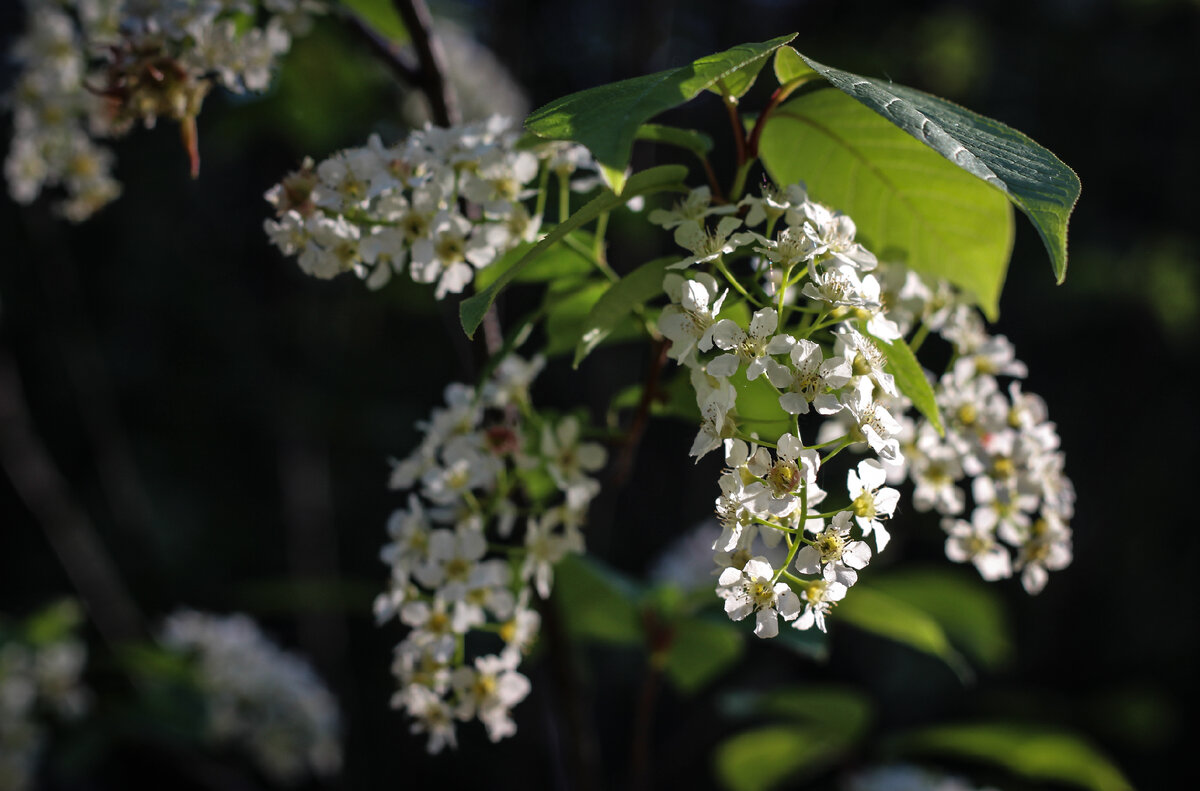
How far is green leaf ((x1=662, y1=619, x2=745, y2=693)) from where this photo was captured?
1.37 m

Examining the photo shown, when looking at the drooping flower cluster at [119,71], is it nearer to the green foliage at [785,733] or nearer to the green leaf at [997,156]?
the green leaf at [997,156]

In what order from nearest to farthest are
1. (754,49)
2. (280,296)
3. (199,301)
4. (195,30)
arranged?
(754,49), (195,30), (280,296), (199,301)

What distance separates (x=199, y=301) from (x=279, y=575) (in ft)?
4.95

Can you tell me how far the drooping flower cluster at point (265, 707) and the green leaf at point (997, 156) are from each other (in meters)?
1.76

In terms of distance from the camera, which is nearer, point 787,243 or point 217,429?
point 787,243

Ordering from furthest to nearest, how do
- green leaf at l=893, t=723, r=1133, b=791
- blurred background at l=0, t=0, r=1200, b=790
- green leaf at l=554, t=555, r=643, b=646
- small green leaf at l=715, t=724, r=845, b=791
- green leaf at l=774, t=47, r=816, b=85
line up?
blurred background at l=0, t=0, r=1200, b=790, small green leaf at l=715, t=724, r=845, b=791, green leaf at l=893, t=723, r=1133, b=791, green leaf at l=554, t=555, r=643, b=646, green leaf at l=774, t=47, r=816, b=85

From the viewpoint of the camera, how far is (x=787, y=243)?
65 cm

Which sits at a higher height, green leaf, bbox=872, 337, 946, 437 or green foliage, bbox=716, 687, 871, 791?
green leaf, bbox=872, 337, 946, 437

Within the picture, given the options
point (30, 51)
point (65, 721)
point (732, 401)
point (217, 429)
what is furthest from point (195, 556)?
point (732, 401)

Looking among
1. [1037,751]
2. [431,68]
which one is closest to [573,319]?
[431,68]

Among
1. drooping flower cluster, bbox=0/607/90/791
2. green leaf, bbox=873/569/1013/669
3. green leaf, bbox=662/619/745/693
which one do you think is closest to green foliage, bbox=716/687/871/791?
green leaf, bbox=662/619/745/693

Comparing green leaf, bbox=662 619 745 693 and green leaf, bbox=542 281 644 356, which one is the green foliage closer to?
green leaf, bbox=662 619 745 693

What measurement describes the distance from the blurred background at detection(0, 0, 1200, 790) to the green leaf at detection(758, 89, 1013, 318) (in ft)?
9.36

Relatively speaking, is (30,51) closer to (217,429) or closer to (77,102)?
(77,102)
